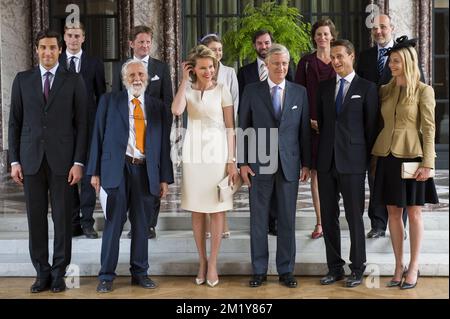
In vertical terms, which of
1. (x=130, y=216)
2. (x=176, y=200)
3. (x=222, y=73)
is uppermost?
A: (x=222, y=73)

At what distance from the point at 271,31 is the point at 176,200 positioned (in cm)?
271

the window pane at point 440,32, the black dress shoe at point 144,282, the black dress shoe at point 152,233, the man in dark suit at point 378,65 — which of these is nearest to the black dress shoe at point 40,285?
the black dress shoe at point 144,282

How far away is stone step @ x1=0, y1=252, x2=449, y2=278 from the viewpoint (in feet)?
20.1

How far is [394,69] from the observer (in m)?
5.57

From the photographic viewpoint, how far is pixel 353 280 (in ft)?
19.0

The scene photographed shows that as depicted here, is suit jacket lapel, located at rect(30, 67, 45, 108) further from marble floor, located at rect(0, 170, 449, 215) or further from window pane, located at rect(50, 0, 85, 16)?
window pane, located at rect(50, 0, 85, 16)

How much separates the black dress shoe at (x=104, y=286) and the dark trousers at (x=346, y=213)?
171 cm

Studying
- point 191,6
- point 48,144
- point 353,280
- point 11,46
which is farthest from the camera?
point 191,6

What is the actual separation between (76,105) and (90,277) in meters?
1.49

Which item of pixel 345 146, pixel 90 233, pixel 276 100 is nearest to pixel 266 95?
pixel 276 100

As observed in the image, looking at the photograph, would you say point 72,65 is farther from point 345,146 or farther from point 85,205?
point 345,146

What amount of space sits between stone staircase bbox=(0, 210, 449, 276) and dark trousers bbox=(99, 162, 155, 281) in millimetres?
487
